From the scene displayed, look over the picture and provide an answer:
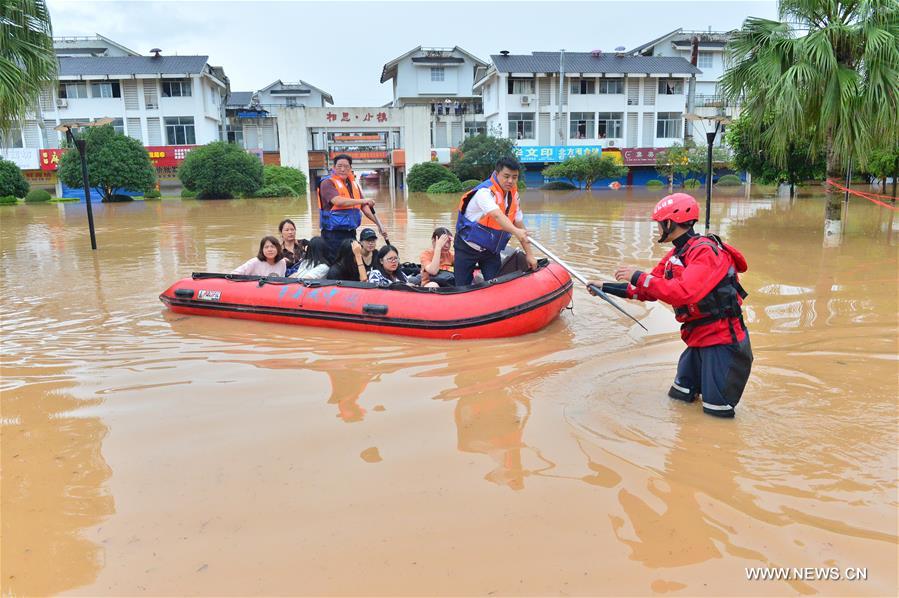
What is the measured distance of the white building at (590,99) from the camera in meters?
42.0

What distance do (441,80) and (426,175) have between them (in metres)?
14.4

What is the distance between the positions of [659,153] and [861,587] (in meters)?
40.7

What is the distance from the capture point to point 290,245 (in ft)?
26.9

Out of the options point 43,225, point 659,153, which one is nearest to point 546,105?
point 659,153

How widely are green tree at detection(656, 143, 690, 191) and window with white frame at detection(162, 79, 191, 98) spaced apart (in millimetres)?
29191

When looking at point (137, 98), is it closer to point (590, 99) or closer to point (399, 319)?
point (590, 99)

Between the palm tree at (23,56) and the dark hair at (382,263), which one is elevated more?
the palm tree at (23,56)

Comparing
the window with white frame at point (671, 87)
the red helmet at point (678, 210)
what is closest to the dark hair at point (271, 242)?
the red helmet at point (678, 210)

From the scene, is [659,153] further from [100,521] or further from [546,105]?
[100,521]

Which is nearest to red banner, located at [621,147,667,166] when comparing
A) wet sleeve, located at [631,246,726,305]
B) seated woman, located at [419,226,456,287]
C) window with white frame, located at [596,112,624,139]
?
window with white frame, located at [596,112,624,139]

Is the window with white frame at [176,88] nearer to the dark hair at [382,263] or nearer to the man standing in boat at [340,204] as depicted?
the man standing in boat at [340,204]

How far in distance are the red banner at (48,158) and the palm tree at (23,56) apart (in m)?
27.6

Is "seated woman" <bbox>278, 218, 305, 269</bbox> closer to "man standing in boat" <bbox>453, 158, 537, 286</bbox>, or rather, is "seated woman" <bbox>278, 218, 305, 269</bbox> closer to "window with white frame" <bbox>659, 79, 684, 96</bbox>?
"man standing in boat" <bbox>453, 158, 537, 286</bbox>

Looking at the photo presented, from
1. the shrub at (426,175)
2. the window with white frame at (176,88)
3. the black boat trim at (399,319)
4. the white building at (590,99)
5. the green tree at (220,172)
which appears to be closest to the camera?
the black boat trim at (399,319)
